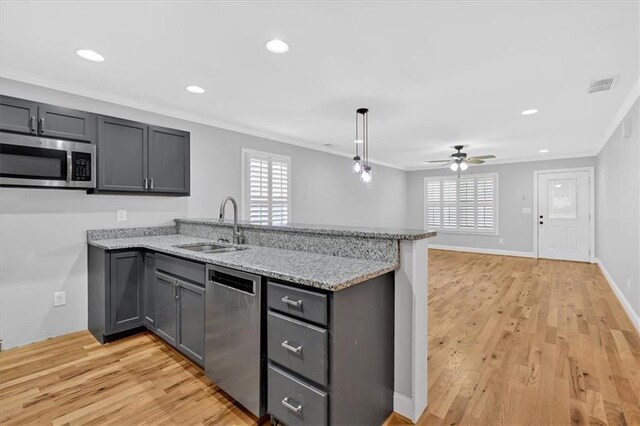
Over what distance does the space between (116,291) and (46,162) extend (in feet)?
4.12

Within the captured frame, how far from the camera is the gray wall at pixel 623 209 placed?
318cm

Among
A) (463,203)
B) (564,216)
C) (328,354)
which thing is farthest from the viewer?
(463,203)

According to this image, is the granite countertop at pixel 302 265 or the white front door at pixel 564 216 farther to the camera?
the white front door at pixel 564 216

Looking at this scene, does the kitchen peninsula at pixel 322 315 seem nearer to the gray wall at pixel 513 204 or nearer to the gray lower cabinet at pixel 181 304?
the gray lower cabinet at pixel 181 304

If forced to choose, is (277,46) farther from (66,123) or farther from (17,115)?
(17,115)

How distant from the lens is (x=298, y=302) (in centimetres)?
154

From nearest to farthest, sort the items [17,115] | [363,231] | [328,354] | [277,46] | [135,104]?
[328,354]
[363,231]
[277,46]
[17,115]
[135,104]

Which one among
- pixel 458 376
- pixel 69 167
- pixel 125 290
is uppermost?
pixel 69 167

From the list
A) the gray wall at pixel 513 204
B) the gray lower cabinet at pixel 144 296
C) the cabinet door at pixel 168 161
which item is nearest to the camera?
the gray lower cabinet at pixel 144 296

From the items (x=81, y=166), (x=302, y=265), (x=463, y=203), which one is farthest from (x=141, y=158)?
(x=463, y=203)

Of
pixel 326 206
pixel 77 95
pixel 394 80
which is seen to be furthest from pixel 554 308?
pixel 77 95

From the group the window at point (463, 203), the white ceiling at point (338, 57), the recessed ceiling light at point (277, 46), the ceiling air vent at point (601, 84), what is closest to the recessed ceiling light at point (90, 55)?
the white ceiling at point (338, 57)

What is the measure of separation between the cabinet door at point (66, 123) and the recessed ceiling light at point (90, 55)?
1.94ft

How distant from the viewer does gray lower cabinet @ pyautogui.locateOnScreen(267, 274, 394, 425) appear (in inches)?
57.5
